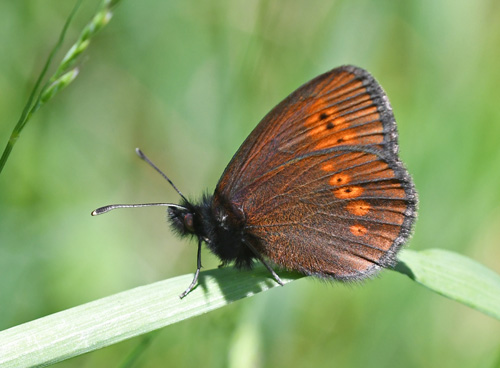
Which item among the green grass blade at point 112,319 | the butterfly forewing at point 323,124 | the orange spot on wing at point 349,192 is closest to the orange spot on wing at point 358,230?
the orange spot on wing at point 349,192

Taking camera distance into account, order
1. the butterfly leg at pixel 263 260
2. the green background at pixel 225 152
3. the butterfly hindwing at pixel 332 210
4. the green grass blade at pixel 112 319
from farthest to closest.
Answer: the green background at pixel 225 152
the butterfly hindwing at pixel 332 210
the butterfly leg at pixel 263 260
the green grass blade at pixel 112 319

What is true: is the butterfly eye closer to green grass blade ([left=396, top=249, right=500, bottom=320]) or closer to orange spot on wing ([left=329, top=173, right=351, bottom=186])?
orange spot on wing ([left=329, top=173, right=351, bottom=186])

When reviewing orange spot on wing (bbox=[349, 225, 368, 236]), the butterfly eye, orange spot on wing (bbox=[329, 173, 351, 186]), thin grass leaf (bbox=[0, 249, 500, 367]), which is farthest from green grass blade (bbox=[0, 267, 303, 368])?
orange spot on wing (bbox=[329, 173, 351, 186])

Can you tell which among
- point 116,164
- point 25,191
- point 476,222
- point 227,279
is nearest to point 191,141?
point 116,164

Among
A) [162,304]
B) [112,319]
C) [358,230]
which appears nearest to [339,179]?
[358,230]

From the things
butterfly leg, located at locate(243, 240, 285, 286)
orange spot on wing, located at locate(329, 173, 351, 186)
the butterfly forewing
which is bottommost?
butterfly leg, located at locate(243, 240, 285, 286)

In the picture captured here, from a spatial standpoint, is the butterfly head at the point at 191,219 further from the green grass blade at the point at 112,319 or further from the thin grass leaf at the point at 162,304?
the green grass blade at the point at 112,319

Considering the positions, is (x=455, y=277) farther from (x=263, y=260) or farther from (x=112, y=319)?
(x=112, y=319)

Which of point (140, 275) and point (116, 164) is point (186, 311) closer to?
point (140, 275)
